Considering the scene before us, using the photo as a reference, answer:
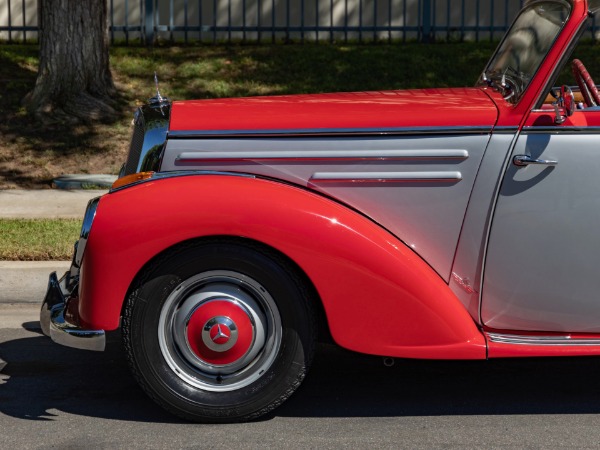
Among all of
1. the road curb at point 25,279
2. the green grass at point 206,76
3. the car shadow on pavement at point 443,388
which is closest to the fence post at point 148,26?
the green grass at point 206,76

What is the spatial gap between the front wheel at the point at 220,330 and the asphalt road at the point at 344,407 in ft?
0.47

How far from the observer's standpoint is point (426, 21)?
540 inches

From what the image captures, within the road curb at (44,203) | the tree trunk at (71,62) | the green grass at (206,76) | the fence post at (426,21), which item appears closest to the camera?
the road curb at (44,203)

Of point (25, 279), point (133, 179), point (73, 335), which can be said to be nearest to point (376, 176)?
point (133, 179)

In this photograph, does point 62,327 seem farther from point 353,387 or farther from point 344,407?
point 353,387

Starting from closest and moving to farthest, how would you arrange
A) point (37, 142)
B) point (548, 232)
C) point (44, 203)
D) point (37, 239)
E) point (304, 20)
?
1. point (548, 232)
2. point (37, 239)
3. point (44, 203)
4. point (37, 142)
5. point (304, 20)

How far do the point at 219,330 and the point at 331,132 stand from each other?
0.92 m

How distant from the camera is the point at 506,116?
438 centimetres

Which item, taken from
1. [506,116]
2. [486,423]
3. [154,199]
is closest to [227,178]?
[154,199]

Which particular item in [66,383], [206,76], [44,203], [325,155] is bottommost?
[44,203]

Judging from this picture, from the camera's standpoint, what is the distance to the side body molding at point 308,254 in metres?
4.21

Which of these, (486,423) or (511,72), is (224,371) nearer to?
(486,423)

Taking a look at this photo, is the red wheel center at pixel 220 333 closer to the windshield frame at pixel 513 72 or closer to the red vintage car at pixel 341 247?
the red vintage car at pixel 341 247

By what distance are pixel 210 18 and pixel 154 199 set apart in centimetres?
1090
